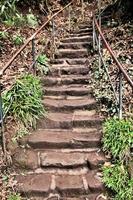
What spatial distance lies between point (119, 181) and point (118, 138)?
1.89 ft

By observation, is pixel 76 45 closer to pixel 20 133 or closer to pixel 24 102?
pixel 24 102

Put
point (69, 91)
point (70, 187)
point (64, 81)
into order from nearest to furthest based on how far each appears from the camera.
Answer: point (70, 187) → point (69, 91) → point (64, 81)

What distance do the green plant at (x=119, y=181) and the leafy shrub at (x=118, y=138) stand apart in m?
0.17

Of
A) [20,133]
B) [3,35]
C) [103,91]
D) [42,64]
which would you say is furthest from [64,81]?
[3,35]

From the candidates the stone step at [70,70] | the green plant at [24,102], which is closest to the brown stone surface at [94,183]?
the green plant at [24,102]

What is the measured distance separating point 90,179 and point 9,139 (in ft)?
4.01

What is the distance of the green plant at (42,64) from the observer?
6.69 meters

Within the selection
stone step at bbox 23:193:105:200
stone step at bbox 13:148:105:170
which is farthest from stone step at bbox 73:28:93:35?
stone step at bbox 23:193:105:200

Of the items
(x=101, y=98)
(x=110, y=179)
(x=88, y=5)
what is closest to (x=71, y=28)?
(x=88, y=5)

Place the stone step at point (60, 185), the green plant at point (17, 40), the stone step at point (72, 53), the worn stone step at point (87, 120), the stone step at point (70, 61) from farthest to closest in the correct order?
the green plant at point (17, 40) → the stone step at point (72, 53) → the stone step at point (70, 61) → the worn stone step at point (87, 120) → the stone step at point (60, 185)

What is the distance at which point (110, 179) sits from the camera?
14.3ft

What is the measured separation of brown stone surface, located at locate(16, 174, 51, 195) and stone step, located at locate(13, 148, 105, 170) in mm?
149

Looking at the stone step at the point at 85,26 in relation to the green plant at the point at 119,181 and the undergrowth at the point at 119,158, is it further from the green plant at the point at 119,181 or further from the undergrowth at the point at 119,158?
the green plant at the point at 119,181

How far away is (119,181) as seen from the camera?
429 centimetres
